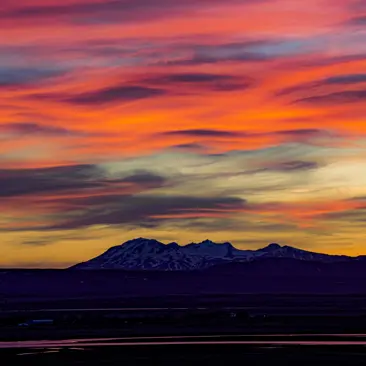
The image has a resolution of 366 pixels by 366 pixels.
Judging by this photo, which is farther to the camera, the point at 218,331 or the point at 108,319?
the point at 108,319

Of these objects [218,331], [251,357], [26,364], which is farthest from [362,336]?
[26,364]

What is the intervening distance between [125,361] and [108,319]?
58.2m

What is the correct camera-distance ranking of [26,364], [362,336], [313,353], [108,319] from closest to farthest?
[26,364] < [313,353] < [362,336] < [108,319]

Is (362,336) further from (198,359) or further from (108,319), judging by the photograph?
(108,319)

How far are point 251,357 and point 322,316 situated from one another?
61.5 metres

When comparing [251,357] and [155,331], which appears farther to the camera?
[155,331]

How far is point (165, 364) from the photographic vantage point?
70.9 meters

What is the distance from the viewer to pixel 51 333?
4107 inches

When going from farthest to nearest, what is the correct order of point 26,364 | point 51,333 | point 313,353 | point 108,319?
point 108,319 < point 51,333 < point 313,353 < point 26,364

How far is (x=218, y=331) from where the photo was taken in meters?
105

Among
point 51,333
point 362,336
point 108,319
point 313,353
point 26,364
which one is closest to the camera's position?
point 26,364

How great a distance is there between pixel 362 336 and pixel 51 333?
99.9 ft

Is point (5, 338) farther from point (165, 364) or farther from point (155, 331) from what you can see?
point (165, 364)

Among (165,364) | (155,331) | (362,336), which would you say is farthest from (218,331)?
(165,364)
